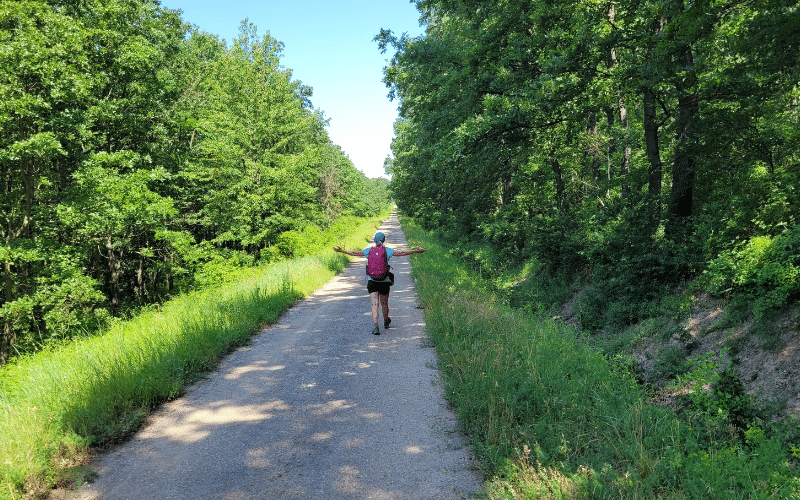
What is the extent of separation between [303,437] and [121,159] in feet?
48.2

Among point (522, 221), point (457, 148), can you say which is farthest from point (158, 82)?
point (522, 221)

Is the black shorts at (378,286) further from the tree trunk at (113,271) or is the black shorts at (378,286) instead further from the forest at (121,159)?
the tree trunk at (113,271)

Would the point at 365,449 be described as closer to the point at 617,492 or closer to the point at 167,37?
the point at 617,492

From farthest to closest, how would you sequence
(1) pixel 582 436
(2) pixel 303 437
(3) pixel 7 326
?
1. (3) pixel 7 326
2. (2) pixel 303 437
3. (1) pixel 582 436

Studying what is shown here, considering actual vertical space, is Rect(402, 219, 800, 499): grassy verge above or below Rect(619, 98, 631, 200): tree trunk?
below

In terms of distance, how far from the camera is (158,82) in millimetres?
16906

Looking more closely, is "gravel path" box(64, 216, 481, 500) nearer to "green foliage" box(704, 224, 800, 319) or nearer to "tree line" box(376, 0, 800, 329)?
"green foliage" box(704, 224, 800, 319)

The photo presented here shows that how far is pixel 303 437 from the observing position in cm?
406

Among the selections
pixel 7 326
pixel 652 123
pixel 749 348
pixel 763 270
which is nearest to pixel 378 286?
pixel 749 348

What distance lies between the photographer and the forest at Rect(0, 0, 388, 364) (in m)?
12.6

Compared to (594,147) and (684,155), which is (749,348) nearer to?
(684,155)

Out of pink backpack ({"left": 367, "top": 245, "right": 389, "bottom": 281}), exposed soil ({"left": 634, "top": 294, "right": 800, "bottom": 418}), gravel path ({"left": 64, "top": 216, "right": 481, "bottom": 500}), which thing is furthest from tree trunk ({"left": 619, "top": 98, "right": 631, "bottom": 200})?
gravel path ({"left": 64, "top": 216, "right": 481, "bottom": 500})

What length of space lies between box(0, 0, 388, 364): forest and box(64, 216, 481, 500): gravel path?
31.4 ft

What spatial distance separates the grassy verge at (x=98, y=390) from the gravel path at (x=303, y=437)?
0.85ft
